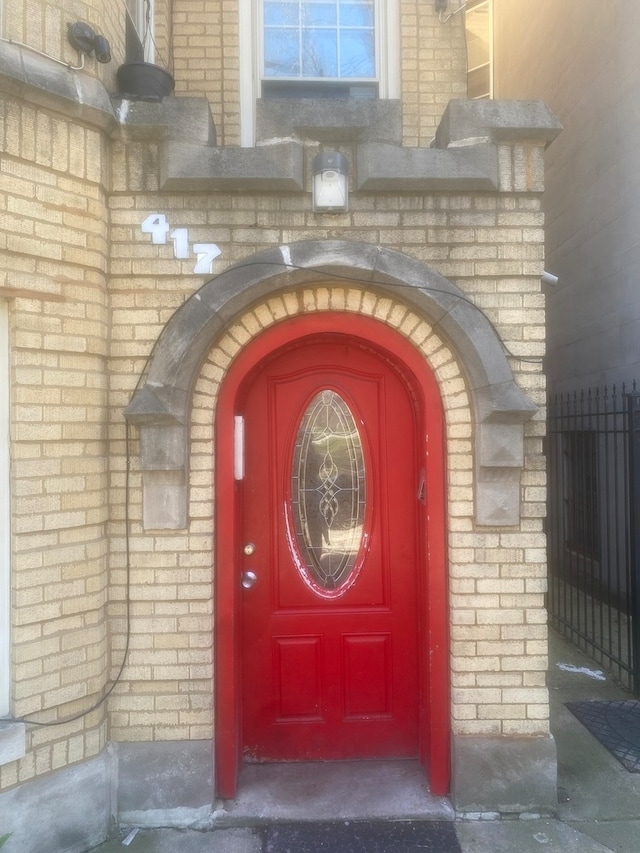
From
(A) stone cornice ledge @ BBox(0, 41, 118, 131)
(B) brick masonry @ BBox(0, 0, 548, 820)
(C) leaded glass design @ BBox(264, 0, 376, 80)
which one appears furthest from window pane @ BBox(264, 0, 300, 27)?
(A) stone cornice ledge @ BBox(0, 41, 118, 131)

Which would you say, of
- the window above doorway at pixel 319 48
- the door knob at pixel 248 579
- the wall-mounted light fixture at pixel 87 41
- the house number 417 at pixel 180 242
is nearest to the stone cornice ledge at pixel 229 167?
the house number 417 at pixel 180 242

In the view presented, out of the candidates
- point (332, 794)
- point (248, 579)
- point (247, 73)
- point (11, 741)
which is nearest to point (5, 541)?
point (11, 741)

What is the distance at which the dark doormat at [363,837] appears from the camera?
310 cm

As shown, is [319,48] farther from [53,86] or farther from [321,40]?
[53,86]

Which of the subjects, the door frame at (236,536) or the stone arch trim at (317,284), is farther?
the door frame at (236,536)

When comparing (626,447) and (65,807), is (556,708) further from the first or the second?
(65,807)

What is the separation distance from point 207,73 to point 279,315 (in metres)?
1.96

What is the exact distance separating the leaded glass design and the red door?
204cm

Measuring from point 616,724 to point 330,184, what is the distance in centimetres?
420

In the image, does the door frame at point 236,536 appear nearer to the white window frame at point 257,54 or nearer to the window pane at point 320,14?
the white window frame at point 257,54

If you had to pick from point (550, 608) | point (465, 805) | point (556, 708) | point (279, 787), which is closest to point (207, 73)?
point (279, 787)

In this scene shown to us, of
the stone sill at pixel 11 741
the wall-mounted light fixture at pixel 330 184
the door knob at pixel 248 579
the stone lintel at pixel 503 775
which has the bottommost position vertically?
the stone lintel at pixel 503 775

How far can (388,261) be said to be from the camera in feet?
11.0

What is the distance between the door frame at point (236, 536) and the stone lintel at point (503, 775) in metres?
0.12
